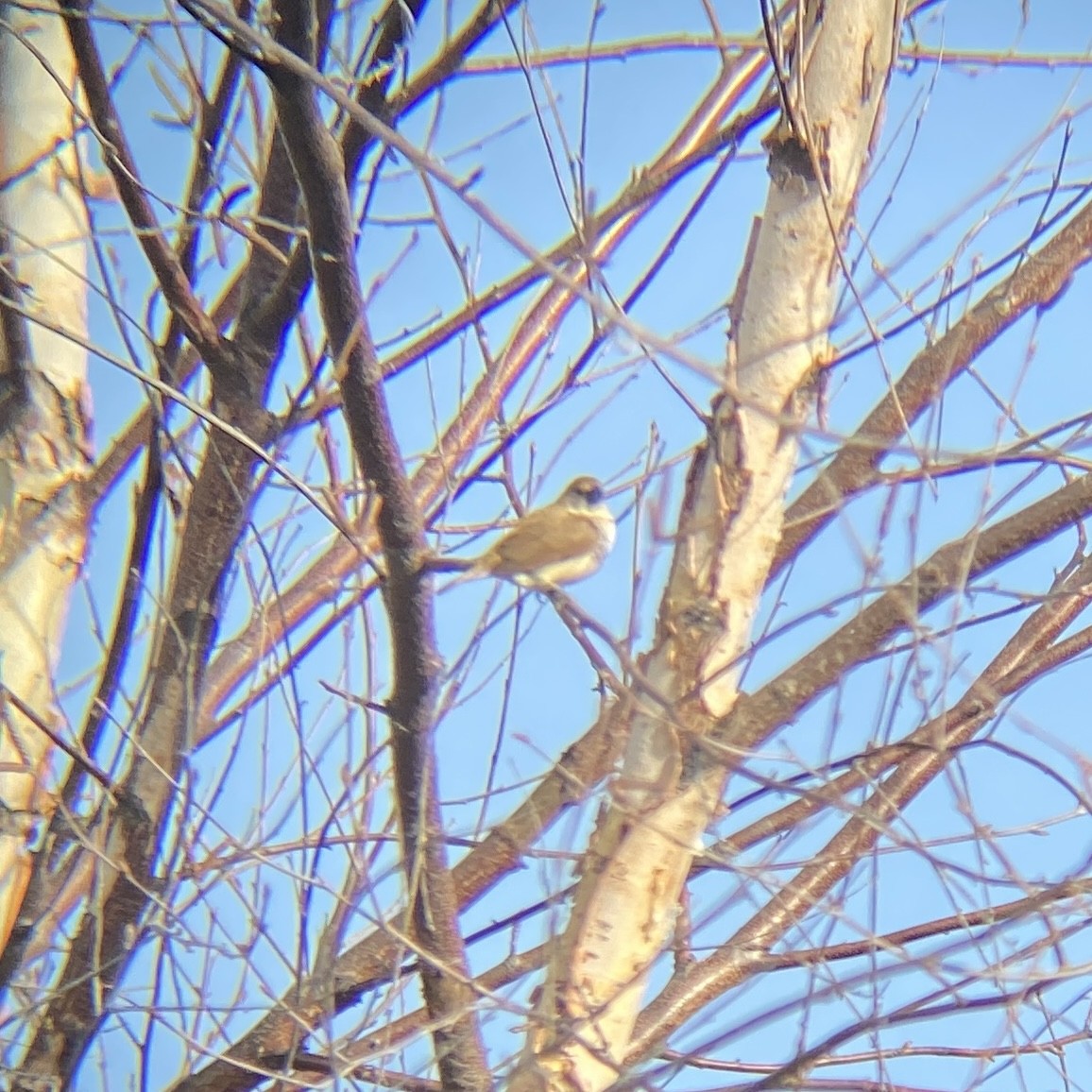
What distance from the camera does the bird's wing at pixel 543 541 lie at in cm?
206

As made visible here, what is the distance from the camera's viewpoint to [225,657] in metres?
2.12

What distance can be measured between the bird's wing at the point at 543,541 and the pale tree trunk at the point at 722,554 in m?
0.48

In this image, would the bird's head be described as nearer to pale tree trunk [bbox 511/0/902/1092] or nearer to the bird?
the bird

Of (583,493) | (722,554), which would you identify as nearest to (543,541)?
(583,493)

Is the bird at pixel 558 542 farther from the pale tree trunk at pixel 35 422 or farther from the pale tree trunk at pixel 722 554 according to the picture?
the pale tree trunk at pixel 35 422

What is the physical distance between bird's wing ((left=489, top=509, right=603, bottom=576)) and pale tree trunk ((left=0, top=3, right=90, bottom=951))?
0.66 meters

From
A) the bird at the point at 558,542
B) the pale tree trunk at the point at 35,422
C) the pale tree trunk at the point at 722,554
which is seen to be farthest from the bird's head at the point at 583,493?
the pale tree trunk at the point at 35,422

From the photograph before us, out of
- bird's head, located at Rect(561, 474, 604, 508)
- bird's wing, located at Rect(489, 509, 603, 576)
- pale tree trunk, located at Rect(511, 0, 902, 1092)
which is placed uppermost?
bird's head, located at Rect(561, 474, 604, 508)

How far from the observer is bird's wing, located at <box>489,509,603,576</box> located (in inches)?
81.1

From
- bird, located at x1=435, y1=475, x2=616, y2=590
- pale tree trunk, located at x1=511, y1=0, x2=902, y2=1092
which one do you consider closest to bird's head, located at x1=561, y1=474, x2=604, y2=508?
bird, located at x1=435, y1=475, x2=616, y2=590

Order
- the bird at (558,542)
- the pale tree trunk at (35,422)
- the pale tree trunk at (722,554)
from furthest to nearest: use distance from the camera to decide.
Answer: the bird at (558,542)
the pale tree trunk at (35,422)
the pale tree trunk at (722,554)

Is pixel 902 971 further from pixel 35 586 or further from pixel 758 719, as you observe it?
pixel 35 586

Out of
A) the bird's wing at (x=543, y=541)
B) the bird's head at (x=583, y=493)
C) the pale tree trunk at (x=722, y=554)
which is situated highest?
the bird's head at (x=583, y=493)

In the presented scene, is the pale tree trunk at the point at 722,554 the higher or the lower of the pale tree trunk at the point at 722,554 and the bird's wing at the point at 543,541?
the lower
